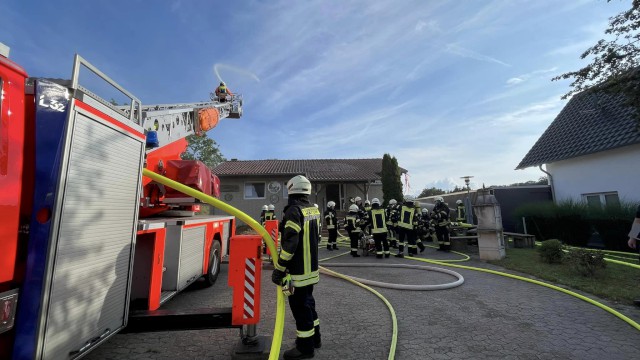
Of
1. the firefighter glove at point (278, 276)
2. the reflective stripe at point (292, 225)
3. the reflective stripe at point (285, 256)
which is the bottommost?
the firefighter glove at point (278, 276)

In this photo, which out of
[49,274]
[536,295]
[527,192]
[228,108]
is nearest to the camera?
[49,274]

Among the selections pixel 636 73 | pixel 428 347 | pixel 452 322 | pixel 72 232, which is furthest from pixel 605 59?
pixel 72 232

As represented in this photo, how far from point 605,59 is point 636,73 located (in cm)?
68

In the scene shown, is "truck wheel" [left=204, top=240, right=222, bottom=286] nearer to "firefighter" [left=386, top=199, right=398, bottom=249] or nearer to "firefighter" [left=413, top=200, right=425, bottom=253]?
"firefighter" [left=413, top=200, right=425, bottom=253]

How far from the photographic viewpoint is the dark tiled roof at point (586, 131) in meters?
10.6

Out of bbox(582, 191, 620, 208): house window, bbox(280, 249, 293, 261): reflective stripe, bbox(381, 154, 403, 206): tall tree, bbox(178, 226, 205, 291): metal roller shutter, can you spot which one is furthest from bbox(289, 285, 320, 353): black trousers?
bbox(381, 154, 403, 206): tall tree

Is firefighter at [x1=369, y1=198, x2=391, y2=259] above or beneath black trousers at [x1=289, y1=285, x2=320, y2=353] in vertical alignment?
above

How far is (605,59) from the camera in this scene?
684 centimetres

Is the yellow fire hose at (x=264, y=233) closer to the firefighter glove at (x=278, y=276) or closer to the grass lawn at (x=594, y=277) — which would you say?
the firefighter glove at (x=278, y=276)

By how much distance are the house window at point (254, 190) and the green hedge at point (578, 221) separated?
13.8m

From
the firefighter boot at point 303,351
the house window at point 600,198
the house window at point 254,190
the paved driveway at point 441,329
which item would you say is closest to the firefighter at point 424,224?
the paved driveway at point 441,329

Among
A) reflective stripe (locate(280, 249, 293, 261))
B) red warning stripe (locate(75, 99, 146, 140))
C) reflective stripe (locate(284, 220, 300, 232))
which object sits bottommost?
reflective stripe (locate(280, 249, 293, 261))

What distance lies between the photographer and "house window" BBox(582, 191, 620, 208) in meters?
10.3

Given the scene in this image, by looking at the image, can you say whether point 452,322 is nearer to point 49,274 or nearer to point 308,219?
point 308,219
